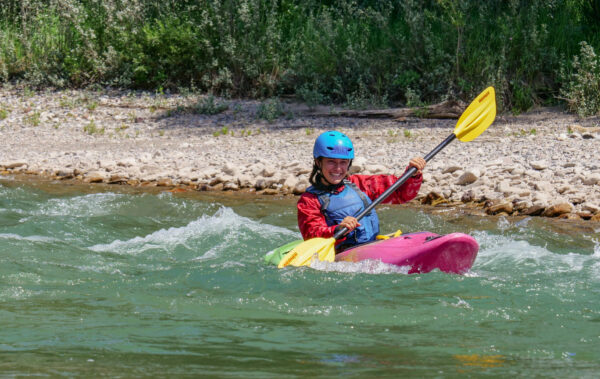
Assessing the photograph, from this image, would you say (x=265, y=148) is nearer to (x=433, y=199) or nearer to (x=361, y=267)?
(x=433, y=199)

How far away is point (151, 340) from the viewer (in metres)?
3.37

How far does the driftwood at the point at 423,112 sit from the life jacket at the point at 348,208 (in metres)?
5.82

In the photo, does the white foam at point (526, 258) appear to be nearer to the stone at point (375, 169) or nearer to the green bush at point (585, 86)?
the stone at point (375, 169)

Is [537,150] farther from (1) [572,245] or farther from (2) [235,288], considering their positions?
(2) [235,288]

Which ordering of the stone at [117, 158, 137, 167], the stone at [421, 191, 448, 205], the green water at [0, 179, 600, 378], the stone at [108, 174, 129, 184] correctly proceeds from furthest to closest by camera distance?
the stone at [117, 158, 137, 167] < the stone at [108, 174, 129, 184] < the stone at [421, 191, 448, 205] < the green water at [0, 179, 600, 378]

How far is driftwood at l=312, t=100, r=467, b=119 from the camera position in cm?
1107

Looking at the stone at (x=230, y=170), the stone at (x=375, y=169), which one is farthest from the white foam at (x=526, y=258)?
the stone at (x=230, y=170)

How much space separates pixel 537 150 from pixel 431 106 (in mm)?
2615

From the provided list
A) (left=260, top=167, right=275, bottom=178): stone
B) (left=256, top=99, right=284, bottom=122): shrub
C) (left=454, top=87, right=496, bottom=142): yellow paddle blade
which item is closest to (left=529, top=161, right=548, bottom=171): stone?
(left=454, top=87, right=496, bottom=142): yellow paddle blade

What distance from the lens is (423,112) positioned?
36.6 ft

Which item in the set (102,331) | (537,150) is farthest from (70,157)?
(102,331)

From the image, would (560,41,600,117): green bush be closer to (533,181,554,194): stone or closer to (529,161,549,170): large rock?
(529,161,549,170): large rock

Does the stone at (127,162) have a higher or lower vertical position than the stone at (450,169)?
lower

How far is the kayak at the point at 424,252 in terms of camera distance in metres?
4.79
